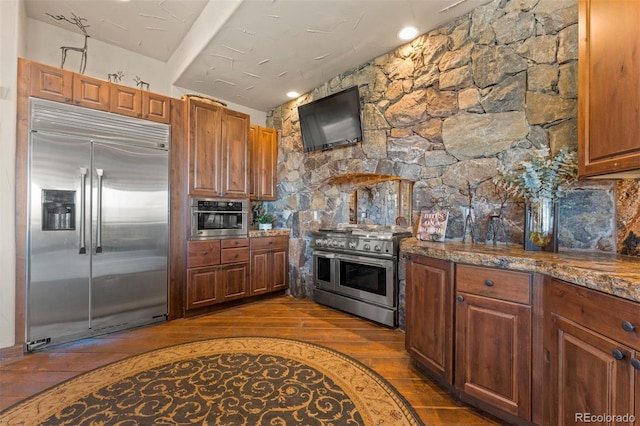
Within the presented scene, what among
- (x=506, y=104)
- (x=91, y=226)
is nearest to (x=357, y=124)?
(x=506, y=104)

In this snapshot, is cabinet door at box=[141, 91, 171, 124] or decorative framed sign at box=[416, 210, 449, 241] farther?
cabinet door at box=[141, 91, 171, 124]

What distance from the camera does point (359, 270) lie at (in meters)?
3.17

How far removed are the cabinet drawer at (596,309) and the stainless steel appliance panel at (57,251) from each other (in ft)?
11.5

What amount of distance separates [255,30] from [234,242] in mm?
2360

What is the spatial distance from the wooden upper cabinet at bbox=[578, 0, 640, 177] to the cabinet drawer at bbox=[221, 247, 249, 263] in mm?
3303

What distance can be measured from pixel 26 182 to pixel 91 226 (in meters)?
0.56

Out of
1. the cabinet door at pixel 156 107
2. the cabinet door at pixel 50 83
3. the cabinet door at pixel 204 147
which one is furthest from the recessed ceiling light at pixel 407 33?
the cabinet door at pixel 50 83

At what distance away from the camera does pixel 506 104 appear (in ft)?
7.19

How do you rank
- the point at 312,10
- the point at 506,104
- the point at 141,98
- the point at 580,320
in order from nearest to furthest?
the point at 580,320 → the point at 506,104 → the point at 312,10 → the point at 141,98

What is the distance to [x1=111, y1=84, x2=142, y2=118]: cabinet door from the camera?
269 centimetres

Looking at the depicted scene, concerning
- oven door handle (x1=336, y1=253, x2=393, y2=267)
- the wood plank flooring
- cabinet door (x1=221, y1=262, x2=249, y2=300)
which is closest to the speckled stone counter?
cabinet door (x1=221, y1=262, x2=249, y2=300)

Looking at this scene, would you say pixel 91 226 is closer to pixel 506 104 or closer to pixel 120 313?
pixel 120 313

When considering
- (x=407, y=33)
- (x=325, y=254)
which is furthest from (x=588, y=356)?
(x=407, y=33)

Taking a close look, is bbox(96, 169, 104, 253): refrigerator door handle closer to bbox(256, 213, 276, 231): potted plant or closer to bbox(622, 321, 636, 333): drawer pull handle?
bbox(256, 213, 276, 231): potted plant
